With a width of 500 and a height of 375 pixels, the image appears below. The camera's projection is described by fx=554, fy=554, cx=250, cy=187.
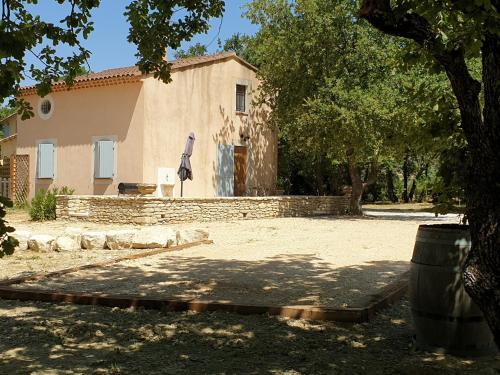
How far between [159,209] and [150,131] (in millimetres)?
3984

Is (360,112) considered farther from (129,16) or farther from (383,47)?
(129,16)

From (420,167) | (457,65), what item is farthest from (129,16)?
(420,167)

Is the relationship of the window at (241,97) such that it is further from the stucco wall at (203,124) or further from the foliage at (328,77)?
the foliage at (328,77)

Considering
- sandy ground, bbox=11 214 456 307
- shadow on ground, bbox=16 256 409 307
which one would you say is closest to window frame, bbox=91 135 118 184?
sandy ground, bbox=11 214 456 307

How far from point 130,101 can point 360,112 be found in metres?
7.37

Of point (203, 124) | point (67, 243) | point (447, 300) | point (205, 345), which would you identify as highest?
point (203, 124)

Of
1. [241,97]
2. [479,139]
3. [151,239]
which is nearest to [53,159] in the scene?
[241,97]

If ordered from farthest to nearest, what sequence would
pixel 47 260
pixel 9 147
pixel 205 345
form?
pixel 9 147 → pixel 47 260 → pixel 205 345

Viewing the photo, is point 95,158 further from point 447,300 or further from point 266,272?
point 447,300

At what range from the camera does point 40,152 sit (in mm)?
19750

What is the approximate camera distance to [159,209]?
1477cm

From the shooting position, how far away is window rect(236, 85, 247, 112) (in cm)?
2120

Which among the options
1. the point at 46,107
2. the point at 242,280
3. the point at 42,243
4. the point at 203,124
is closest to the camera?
the point at 242,280

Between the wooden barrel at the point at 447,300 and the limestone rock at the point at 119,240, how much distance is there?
6.33 metres
